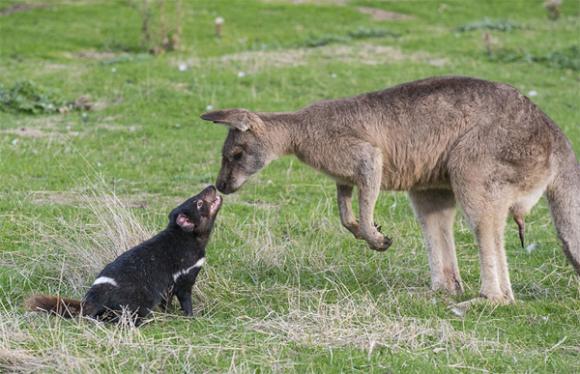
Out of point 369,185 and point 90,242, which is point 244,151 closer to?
point 369,185

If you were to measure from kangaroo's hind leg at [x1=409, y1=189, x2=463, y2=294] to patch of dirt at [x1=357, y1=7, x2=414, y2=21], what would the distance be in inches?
672

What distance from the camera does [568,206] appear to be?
8.08 meters

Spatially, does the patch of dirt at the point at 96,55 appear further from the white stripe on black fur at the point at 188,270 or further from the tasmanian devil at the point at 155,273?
the white stripe on black fur at the point at 188,270

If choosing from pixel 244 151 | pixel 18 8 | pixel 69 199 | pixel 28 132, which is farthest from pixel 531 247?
pixel 18 8

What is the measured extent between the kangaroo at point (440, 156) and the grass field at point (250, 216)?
1.58 feet

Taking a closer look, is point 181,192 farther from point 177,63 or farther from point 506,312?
point 177,63

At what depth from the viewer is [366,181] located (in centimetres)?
819

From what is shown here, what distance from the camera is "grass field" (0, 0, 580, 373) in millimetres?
6617

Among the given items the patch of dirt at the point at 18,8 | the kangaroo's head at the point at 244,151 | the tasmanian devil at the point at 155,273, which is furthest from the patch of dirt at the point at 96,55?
the tasmanian devil at the point at 155,273

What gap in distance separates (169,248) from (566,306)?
3.00 m

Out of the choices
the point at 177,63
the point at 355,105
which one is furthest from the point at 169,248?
the point at 177,63

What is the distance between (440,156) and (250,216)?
2902mm

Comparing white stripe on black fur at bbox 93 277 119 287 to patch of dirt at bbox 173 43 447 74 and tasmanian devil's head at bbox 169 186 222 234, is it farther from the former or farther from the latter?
patch of dirt at bbox 173 43 447 74

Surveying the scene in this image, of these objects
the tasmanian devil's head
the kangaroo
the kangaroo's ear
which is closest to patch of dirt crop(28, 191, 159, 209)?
the kangaroo
